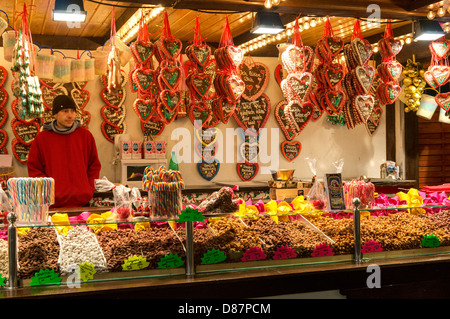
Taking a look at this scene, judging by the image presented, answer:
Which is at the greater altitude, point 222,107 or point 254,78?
point 254,78

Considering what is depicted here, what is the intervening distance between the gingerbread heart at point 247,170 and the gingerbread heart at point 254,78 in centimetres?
92

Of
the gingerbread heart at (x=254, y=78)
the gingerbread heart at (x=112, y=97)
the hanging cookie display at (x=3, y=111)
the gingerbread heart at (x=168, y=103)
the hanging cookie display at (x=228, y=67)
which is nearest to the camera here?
the hanging cookie display at (x=228, y=67)

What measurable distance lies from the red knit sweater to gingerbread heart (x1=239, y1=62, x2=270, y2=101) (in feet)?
10.2

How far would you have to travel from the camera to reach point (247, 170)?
7352mm

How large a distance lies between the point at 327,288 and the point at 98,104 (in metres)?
4.69

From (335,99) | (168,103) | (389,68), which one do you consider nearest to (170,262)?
(168,103)

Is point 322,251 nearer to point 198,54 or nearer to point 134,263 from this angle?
point 134,263

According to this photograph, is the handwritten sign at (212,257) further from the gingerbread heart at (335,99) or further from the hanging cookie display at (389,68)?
the hanging cookie display at (389,68)

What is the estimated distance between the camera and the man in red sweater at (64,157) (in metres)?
4.46

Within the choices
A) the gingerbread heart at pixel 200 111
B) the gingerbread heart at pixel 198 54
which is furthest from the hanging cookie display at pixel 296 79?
the gingerbread heart at pixel 200 111

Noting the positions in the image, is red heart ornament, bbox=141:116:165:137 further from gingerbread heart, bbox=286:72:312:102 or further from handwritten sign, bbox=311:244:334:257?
handwritten sign, bbox=311:244:334:257

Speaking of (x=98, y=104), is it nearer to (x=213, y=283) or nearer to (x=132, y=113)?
(x=132, y=113)

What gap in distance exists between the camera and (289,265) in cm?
291

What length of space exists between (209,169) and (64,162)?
9.44 feet
